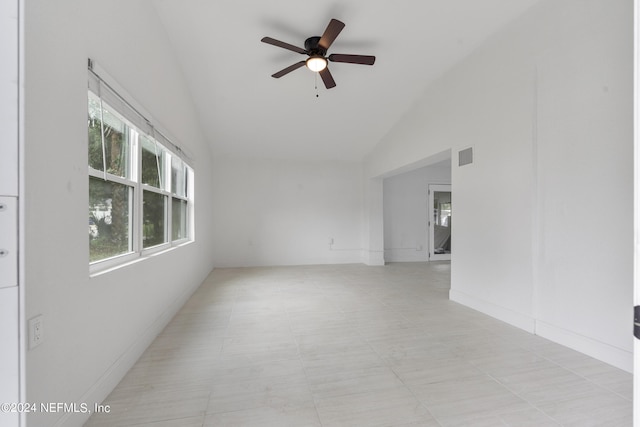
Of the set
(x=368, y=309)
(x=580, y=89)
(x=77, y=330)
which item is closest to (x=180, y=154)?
(x=77, y=330)

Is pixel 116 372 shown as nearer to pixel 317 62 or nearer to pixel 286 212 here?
pixel 317 62

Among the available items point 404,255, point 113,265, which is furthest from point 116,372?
point 404,255

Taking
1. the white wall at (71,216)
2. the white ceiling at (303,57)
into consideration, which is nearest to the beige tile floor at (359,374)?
the white wall at (71,216)

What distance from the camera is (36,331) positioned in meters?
1.26

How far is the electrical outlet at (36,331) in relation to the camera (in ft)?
4.03

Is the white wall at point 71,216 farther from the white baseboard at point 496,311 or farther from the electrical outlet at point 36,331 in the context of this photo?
the white baseboard at point 496,311

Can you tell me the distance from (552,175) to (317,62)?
100 inches

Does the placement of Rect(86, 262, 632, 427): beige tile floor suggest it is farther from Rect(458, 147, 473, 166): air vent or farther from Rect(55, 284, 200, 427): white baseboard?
Result: Rect(458, 147, 473, 166): air vent

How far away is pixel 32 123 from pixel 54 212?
1.36 ft

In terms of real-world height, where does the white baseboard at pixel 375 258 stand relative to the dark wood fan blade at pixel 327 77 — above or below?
below

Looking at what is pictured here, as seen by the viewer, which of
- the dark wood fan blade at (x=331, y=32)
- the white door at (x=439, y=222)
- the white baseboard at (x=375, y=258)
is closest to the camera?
the dark wood fan blade at (x=331, y=32)

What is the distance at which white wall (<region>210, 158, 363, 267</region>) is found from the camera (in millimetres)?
6617

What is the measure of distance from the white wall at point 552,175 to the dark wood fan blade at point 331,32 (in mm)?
1887

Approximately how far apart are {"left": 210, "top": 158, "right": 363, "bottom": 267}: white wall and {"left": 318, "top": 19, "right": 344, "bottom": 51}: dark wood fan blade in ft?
13.6
